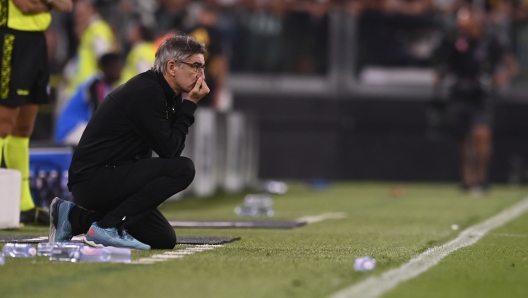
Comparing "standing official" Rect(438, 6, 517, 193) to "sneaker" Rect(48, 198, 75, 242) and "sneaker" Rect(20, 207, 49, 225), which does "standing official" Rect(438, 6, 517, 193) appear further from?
"sneaker" Rect(48, 198, 75, 242)

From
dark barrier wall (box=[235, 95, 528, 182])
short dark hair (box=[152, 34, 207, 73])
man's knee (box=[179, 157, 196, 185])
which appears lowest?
dark barrier wall (box=[235, 95, 528, 182])

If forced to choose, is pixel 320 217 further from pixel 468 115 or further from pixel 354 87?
pixel 354 87

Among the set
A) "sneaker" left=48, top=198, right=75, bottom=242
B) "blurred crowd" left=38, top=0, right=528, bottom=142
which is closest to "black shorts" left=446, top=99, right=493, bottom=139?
"blurred crowd" left=38, top=0, right=528, bottom=142

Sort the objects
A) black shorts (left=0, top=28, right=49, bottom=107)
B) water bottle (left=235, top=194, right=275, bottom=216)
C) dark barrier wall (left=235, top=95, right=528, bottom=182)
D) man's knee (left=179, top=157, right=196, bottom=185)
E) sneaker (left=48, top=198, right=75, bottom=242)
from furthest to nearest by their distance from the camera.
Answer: dark barrier wall (left=235, top=95, right=528, bottom=182) < water bottle (left=235, top=194, right=275, bottom=216) < black shorts (left=0, top=28, right=49, bottom=107) < sneaker (left=48, top=198, right=75, bottom=242) < man's knee (left=179, top=157, right=196, bottom=185)

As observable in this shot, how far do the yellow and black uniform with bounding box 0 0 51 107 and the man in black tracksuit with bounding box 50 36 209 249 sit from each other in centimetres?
189

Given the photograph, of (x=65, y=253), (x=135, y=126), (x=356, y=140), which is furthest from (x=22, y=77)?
(x=356, y=140)

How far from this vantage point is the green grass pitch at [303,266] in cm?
470

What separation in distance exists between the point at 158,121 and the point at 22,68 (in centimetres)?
241

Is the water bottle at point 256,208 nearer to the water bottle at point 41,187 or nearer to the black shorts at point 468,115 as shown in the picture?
the water bottle at point 41,187

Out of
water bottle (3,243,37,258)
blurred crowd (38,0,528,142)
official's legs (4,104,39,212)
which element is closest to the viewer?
water bottle (3,243,37,258)

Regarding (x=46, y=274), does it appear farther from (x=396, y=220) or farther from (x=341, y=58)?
(x=341, y=58)

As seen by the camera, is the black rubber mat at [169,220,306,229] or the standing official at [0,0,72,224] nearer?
the standing official at [0,0,72,224]

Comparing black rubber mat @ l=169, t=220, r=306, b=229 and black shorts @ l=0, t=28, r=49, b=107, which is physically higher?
black shorts @ l=0, t=28, r=49, b=107

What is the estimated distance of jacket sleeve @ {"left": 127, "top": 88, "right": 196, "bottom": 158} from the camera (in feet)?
20.6
